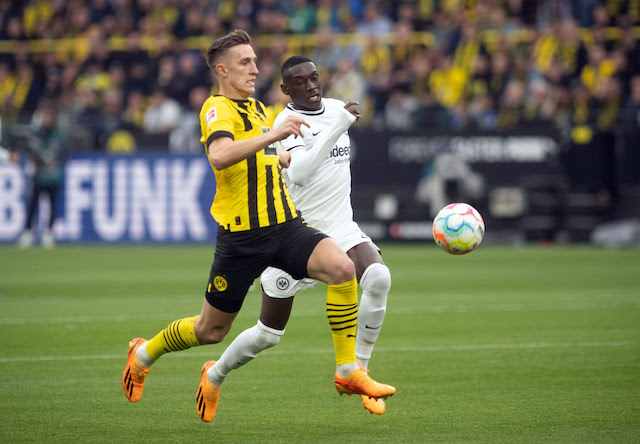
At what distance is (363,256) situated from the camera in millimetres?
7105

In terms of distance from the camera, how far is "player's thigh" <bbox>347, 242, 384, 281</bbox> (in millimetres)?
7050

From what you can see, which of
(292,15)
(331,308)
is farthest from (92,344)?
(292,15)

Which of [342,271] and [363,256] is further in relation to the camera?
[363,256]

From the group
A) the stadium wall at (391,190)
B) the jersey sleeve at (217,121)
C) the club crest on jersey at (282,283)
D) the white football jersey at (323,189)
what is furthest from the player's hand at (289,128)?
the stadium wall at (391,190)

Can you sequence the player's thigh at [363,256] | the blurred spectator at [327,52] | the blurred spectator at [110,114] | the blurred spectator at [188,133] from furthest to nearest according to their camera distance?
the blurred spectator at [327,52]
the blurred spectator at [110,114]
the blurred spectator at [188,133]
the player's thigh at [363,256]

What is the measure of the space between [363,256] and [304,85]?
128cm

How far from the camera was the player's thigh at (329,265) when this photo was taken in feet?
20.0

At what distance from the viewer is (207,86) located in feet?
75.3

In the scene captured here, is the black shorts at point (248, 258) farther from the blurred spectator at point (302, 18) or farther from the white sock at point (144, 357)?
the blurred spectator at point (302, 18)

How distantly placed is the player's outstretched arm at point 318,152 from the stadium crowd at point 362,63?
A: 14.1 metres

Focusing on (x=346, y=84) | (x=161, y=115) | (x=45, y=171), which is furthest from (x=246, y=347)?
(x=161, y=115)

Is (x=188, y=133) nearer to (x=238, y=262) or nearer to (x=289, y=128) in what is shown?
(x=238, y=262)

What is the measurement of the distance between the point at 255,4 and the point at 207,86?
3275mm

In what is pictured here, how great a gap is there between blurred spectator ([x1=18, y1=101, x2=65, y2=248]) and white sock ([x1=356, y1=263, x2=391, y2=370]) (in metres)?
14.7
